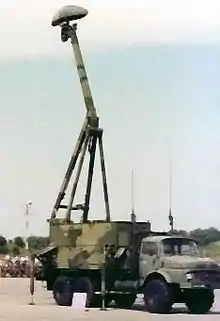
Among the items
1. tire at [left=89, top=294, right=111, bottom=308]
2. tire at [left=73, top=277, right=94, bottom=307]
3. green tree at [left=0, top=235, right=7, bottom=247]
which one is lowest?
tire at [left=89, top=294, right=111, bottom=308]

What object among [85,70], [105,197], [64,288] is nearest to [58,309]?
[64,288]

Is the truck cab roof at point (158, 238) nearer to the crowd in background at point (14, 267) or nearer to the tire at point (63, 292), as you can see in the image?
the tire at point (63, 292)

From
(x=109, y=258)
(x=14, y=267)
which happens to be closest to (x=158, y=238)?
(x=109, y=258)

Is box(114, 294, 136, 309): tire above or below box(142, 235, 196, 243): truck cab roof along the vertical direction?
below

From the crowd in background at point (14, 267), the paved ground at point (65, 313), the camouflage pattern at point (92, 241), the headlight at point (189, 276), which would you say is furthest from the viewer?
the crowd in background at point (14, 267)

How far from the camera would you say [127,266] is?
1733cm

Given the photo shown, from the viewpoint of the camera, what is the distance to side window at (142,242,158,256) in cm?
1695

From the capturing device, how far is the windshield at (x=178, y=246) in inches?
666

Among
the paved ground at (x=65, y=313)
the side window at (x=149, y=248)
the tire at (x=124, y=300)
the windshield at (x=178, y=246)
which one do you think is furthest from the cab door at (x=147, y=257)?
the tire at (x=124, y=300)

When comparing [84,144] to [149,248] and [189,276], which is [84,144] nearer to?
[149,248]

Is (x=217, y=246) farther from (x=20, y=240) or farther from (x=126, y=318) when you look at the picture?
(x=20, y=240)

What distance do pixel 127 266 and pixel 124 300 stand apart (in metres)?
1.13

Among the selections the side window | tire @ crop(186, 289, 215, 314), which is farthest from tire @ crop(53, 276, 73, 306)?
tire @ crop(186, 289, 215, 314)

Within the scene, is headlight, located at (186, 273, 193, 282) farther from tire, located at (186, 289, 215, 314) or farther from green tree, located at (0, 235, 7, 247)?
green tree, located at (0, 235, 7, 247)
